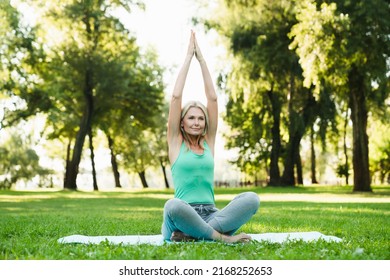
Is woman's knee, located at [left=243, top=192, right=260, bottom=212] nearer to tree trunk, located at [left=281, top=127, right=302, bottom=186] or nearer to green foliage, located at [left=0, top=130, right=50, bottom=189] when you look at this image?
tree trunk, located at [left=281, top=127, right=302, bottom=186]

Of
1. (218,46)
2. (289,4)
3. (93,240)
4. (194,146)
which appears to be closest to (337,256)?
(194,146)

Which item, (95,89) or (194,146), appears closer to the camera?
(194,146)

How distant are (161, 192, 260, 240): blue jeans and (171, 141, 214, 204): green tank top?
0.35ft

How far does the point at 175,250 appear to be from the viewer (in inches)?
180

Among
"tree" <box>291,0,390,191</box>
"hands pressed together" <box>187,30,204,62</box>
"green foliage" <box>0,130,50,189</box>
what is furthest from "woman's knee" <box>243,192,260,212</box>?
"green foliage" <box>0,130,50,189</box>

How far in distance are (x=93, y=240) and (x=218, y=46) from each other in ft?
70.5

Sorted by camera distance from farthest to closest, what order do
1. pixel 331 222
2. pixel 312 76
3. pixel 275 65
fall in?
pixel 275 65, pixel 312 76, pixel 331 222

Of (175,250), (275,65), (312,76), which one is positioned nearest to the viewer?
(175,250)

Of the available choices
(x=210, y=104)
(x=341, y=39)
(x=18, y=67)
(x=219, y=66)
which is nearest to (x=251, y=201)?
(x=210, y=104)

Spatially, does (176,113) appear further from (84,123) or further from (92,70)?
(84,123)

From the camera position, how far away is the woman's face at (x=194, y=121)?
5480mm

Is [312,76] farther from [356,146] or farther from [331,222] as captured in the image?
[331,222]
